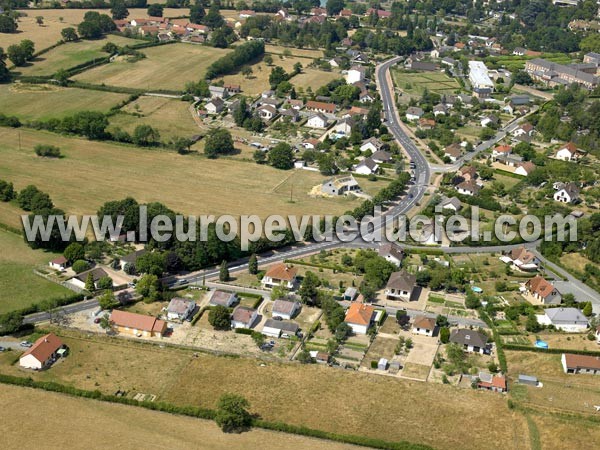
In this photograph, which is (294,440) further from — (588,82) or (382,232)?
(588,82)

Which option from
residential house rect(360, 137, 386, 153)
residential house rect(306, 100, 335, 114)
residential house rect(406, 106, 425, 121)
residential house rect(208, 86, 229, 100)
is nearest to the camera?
residential house rect(360, 137, 386, 153)

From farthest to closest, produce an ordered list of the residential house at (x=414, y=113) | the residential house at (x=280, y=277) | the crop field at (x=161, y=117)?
the residential house at (x=414, y=113)
the crop field at (x=161, y=117)
the residential house at (x=280, y=277)

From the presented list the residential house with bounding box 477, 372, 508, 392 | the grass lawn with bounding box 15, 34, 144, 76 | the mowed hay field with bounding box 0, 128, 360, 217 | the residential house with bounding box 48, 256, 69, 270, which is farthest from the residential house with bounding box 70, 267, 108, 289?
the grass lawn with bounding box 15, 34, 144, 76

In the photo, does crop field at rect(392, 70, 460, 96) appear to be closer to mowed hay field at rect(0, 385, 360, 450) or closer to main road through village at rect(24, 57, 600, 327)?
main road through village at rect(24, 57, 600, 327)

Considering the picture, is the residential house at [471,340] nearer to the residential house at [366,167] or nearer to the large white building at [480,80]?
the residential house at [366,167]

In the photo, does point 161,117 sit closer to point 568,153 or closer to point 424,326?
point 568,153

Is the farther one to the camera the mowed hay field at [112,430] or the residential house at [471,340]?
the residential house at [471,340]

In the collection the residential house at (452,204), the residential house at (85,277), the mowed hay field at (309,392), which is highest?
the residential house at (85,277)

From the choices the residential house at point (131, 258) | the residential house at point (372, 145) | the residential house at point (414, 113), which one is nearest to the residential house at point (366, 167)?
the residential house at point (372, 145)
